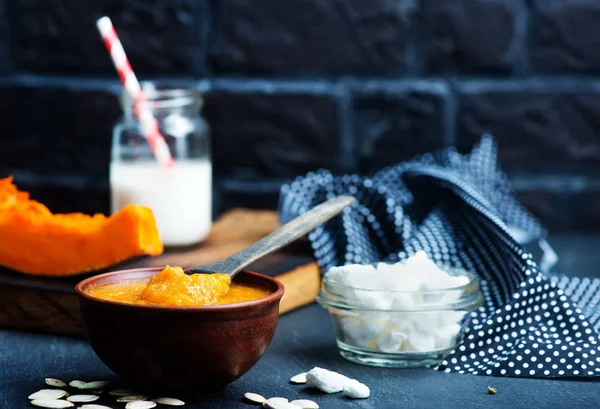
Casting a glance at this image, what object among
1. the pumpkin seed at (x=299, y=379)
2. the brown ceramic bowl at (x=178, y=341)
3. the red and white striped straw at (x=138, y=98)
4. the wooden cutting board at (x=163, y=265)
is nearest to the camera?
the brown ceramic bowl at (x=178, y=341)

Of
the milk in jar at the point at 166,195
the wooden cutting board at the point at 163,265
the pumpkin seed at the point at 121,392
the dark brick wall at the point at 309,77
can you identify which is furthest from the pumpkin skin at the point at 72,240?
the dark brick wall at the point at 309,77

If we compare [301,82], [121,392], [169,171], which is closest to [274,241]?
[121,392]

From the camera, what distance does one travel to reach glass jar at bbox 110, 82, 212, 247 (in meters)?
1.44

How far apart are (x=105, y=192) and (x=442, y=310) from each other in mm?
1083

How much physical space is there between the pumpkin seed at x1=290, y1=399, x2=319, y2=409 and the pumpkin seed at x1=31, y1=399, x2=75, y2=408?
228mm

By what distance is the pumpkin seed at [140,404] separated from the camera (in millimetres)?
883

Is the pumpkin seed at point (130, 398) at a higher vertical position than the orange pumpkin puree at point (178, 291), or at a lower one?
lower

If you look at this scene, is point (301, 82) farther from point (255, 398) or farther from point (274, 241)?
point (255, 398)

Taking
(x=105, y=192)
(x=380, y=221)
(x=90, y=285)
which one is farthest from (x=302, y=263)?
(x=105, y=192)

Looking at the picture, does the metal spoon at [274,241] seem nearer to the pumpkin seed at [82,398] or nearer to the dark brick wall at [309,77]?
the pumpkin seed at [82,398]

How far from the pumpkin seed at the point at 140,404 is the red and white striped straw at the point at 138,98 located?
0.61m

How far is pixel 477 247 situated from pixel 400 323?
0.37 m

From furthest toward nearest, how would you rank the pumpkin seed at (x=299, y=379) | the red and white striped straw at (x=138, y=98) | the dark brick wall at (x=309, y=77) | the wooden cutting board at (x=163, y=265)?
the dark brick wall at (x=309, y=77) → the red and white striped straw at (x=138, y=98) → the wooden cutting board at (x=163, y=265) → the pumpkin seed at (x=299, y=379)

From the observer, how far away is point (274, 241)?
1116 mm
